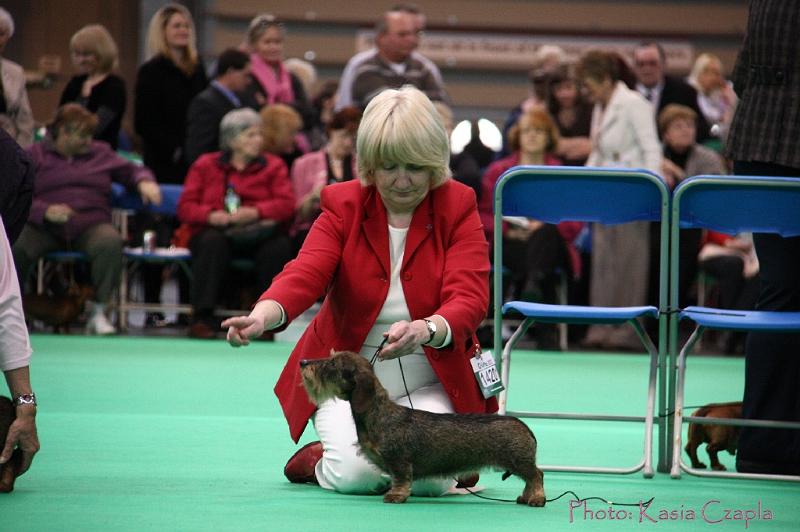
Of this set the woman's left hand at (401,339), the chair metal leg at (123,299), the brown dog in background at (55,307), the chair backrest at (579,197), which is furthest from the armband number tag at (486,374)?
the chair metal leg at (123,299)

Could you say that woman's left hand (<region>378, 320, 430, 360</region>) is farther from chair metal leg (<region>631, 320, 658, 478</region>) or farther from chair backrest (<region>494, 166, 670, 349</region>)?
chair metal leg (<region>631, 320, 658, 478</region>)

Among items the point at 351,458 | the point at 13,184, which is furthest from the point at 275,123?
the point at 351,458

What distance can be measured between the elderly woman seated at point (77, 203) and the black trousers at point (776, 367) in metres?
5.13

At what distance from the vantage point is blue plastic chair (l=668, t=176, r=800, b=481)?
366 cm

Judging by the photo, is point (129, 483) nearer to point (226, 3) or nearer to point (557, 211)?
point (557, 211)

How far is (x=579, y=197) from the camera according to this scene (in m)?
4.03

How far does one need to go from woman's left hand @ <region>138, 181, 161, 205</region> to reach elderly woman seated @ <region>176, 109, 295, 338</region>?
0.18 m

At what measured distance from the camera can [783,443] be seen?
388cm

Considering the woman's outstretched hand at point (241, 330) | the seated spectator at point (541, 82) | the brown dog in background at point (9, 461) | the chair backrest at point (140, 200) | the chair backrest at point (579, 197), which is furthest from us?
the seated spectator at point (541, 82)

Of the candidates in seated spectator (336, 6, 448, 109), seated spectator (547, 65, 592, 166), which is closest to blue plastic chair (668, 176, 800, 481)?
seated spectator (547, 65, 592, 166)

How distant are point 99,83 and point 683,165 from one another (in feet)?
13.1

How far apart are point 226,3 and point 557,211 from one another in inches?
574

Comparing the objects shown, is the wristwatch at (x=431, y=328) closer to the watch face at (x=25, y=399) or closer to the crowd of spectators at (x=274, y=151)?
the watch face at (x=25, y=399)

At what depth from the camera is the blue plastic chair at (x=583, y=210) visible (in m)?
3.75
